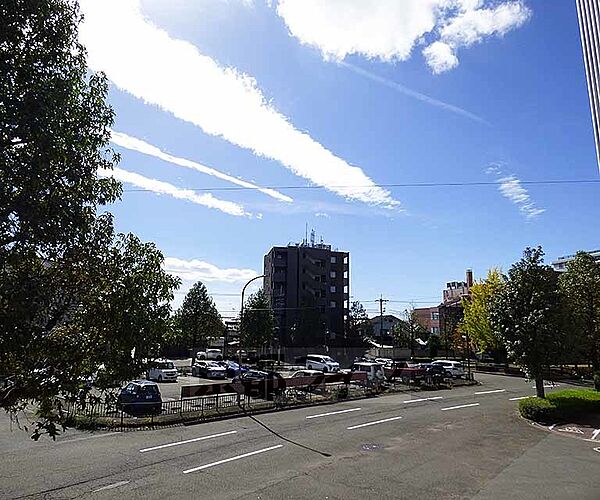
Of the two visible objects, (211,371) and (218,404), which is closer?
(218,404)

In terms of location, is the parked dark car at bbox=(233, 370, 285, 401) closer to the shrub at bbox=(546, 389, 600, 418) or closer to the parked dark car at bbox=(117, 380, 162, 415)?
the parked dark car at bbox=(117, 380, 162, 415)

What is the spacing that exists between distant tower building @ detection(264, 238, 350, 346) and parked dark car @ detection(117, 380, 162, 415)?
47322 millimetres

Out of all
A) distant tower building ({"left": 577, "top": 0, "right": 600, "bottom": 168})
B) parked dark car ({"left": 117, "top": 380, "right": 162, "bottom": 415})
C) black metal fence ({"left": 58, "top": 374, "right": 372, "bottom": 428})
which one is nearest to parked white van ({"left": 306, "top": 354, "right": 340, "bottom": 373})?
black metal fence ({"left": 58, "top": 374, "right": 372, "bottom": 428})

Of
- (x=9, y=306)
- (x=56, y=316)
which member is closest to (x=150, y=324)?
(x=56, y=316)

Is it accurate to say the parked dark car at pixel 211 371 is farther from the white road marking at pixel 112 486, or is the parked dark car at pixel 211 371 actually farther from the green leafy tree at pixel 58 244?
the green leafy tree at pixel 58 244

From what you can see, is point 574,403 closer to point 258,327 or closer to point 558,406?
point 558,406

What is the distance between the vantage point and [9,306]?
464 cm

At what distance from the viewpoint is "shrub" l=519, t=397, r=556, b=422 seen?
790 inches

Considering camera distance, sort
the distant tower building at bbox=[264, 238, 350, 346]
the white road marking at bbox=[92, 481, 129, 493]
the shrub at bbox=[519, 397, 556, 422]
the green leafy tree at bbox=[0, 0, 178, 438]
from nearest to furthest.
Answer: the green leafy tree at bbox=[0, 0, 178, 438], the white road marking at bbox=[92, 481, 129, 493], the shrub at bbox=[519, 397, 556, 422], the distant tower building at bbox=[264, 238, 350, 346]

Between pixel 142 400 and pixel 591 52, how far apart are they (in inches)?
1261

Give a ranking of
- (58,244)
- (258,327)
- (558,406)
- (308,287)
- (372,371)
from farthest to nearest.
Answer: (308,287) → (258,327) → (372,371) → (558,406) → (58,244)

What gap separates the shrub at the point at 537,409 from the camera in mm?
20062

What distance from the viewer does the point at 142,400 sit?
21.2 metres

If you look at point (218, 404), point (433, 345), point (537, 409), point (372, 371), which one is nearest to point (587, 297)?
point (537, 409)
